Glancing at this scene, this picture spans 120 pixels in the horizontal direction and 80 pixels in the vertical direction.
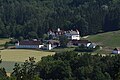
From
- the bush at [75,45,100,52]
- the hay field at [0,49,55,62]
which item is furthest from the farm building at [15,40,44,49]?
the bush at [75,45,100,52]

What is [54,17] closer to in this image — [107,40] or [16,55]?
[107,40]

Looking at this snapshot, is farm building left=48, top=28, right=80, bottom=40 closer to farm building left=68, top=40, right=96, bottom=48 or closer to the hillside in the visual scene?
the hillside

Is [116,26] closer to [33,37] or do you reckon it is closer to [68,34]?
[68,34]

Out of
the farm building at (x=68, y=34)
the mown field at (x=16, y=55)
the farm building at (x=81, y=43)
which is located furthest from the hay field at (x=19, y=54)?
the farm building at (x=68, y=34)

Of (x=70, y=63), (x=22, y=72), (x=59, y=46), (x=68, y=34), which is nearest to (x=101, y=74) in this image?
(x=70, y=63)

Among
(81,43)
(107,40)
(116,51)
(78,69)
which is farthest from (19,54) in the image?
(78,69)

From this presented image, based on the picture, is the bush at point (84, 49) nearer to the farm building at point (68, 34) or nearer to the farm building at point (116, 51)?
the farm building at point (116, 51)
